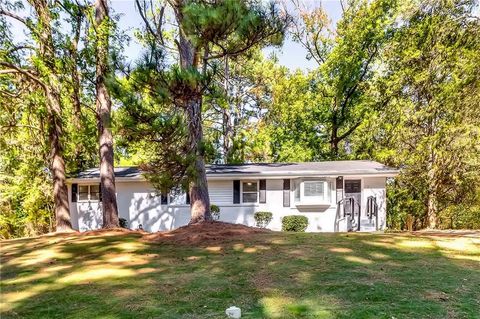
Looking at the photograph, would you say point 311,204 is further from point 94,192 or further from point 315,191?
→ point 94,192

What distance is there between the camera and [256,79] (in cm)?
Result: 2061

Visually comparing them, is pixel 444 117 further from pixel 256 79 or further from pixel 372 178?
pixel 256 79

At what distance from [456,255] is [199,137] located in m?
5.88

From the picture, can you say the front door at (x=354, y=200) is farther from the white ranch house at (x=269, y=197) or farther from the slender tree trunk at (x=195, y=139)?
the slender tree trunk at (x=195, y=139)

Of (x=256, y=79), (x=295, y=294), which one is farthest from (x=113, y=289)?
(x=256, y=79)

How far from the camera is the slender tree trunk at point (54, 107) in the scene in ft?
32.7

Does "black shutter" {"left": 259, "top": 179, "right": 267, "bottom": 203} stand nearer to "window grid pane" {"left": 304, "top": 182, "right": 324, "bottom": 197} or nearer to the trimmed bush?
"window grid pane" {"left": 304, "top": 182, "right": 324, "bottom": 197}

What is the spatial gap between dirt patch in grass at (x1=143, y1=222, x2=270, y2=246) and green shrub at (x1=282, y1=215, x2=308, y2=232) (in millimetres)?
3870

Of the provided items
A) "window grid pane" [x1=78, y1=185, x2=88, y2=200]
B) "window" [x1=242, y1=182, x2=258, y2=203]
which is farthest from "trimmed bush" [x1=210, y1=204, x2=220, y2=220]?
"window grid pane" [x1=78, y1=185, x2=88, y2=200]

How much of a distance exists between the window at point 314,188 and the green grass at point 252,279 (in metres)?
4.92

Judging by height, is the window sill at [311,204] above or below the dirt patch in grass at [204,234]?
above

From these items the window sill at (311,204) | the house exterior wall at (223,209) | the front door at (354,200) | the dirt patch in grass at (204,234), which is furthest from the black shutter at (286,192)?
the dirt patch in grass at (204,234)

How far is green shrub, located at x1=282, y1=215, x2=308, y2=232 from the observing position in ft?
39.3

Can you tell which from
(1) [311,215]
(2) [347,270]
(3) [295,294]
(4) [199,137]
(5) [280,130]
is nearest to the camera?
(3) [295,294]
